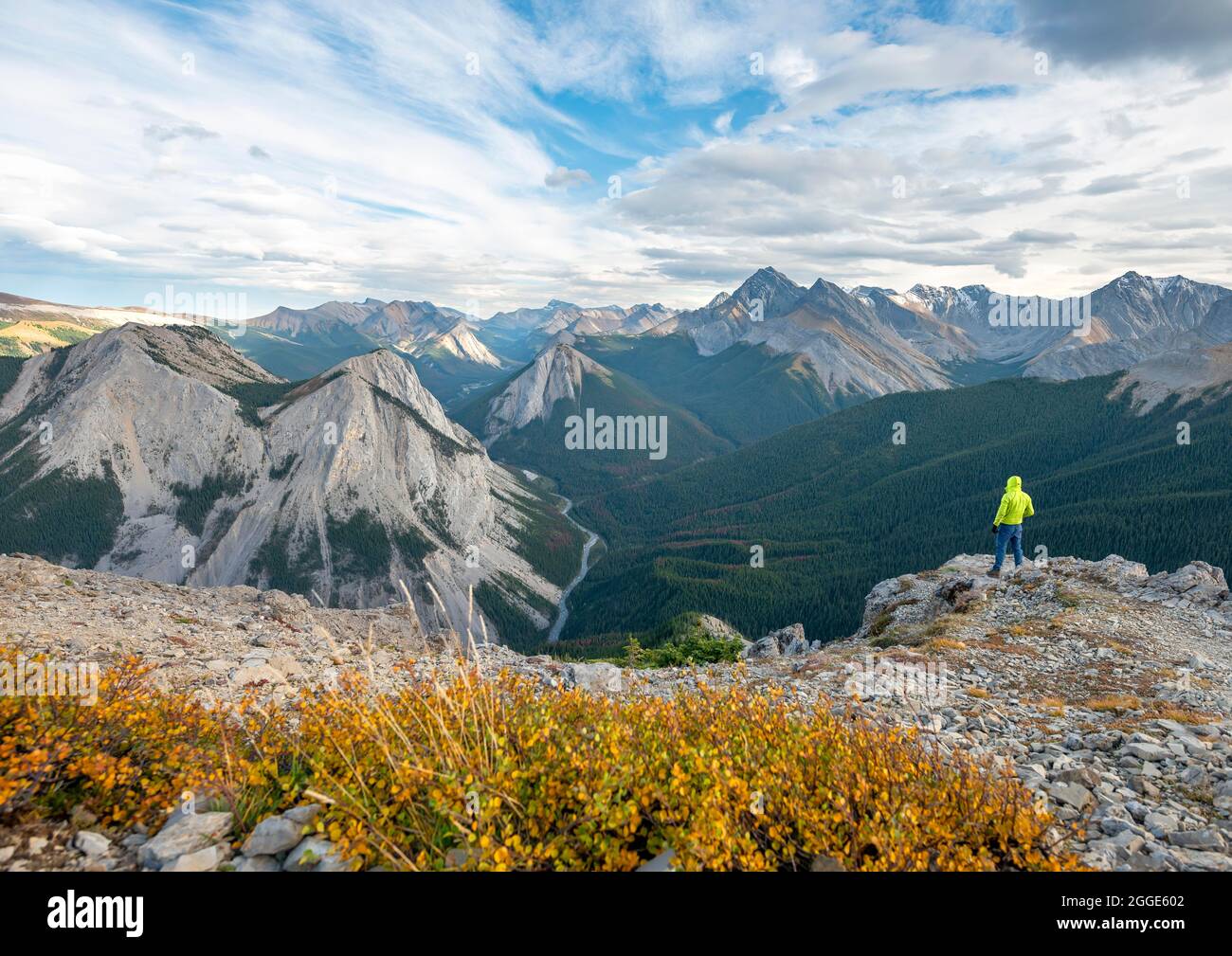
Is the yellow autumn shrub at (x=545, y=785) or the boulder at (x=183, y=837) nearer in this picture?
the yellow autumn shrub at (x=545, y=785)

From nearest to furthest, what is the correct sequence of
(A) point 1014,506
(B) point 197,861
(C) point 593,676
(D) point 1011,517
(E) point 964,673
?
1. (B) point 197,861
2. (C) point 593,676
3. (E) point 964,673
4. (A) point 1014,506
5. (D) point 1011,517

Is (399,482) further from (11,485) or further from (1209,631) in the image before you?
(1209,631)

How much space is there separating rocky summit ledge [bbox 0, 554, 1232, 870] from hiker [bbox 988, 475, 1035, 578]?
158cm

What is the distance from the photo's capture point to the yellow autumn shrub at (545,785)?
572 centimetres

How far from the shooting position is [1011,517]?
2647 centimetres

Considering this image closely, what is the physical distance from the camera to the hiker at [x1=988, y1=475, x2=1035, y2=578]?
2603 centimetres

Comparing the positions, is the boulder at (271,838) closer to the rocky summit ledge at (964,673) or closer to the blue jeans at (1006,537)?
the rocky summit ledge at (964,673)

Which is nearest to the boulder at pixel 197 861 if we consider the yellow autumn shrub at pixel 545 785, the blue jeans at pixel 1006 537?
the yellow autumn shrub at pixel 545 785

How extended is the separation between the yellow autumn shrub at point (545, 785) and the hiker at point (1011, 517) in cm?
2258

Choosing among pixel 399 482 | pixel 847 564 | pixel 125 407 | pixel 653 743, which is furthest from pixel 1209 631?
pixel 125 407

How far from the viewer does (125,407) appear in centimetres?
16938

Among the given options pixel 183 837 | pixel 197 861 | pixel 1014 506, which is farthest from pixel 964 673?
pixel 183 837

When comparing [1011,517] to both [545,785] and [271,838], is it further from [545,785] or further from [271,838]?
[271,838]

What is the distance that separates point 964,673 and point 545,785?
16.0 m
